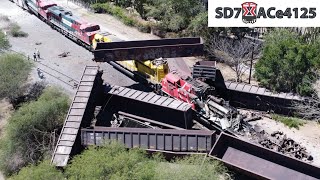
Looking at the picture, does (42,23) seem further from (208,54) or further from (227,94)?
(227,94)

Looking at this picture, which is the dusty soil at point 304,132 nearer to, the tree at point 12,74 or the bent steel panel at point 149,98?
the bent steel panel at point 149,98

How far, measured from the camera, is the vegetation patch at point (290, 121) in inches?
1075

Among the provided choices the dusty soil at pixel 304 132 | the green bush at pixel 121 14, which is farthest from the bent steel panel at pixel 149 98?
the green bush at pixel 121 14

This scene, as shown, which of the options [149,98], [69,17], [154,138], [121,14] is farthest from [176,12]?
[154,138]

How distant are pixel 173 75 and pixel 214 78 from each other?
309 cm

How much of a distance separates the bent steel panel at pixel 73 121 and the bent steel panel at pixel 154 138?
2.88 feet

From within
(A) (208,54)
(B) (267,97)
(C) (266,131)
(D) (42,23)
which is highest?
(D) (42,23)

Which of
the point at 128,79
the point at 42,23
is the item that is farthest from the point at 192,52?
the point at 42,23

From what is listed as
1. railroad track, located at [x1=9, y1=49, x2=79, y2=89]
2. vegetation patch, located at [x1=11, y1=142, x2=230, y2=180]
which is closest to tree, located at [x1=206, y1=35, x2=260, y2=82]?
railroad track, located at [x1=9, y1=49, x2=79, y2=89]

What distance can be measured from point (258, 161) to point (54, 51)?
25.0 m

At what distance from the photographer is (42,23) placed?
47.0 m

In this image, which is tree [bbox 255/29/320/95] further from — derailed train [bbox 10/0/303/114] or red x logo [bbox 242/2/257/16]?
red x logo [bbox 242/2/257/16]

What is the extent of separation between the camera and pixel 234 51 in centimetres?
3259

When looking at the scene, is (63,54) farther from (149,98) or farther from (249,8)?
(249,8)
